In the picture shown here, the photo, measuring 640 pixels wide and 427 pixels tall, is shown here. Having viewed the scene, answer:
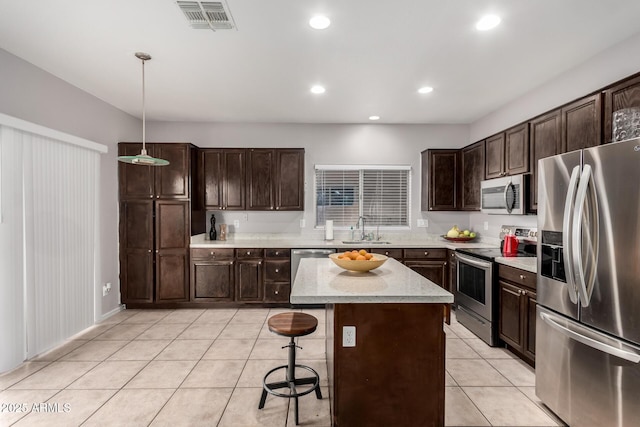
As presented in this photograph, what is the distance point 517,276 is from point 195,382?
2853 millimetres

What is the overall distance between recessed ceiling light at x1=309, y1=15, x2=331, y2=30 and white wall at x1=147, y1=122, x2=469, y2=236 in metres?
2.55

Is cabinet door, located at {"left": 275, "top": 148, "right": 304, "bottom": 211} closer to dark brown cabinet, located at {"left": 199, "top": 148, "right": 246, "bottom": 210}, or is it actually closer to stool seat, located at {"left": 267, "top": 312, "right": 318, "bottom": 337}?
dark brown cabinet, located at {"left": 199, "top": 148, "right": 246, "bottom": 210}

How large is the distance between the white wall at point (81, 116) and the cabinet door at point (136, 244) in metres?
0.09

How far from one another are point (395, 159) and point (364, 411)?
382cm

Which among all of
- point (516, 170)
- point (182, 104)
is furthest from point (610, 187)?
point (182, 104)

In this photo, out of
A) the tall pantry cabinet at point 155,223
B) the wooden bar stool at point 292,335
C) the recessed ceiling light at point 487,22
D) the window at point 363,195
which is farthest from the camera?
the window at point 363,195

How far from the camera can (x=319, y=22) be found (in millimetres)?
2186

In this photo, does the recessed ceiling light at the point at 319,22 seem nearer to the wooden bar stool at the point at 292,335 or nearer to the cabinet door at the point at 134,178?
the wooden bar stool at the point at 292,335

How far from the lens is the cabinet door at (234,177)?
14.7 ft

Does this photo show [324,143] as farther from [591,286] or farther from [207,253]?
[591,286]

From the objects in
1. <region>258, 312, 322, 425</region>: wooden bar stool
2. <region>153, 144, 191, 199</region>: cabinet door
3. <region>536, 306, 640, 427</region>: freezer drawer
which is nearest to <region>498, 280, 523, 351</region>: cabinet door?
<region>536, 306, 640, 427</region>: freezer drawer

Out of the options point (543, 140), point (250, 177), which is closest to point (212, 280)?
point (250, 177)

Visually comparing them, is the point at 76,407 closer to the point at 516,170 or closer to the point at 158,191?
the point at 158,191

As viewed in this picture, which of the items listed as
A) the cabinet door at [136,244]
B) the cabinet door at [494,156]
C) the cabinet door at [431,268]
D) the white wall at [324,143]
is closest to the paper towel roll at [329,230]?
Answer: the white wall at [324,143]
